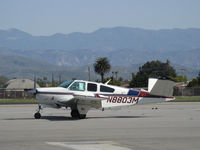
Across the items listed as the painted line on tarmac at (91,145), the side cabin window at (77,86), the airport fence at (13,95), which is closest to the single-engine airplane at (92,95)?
the side cabin window at (77,86)

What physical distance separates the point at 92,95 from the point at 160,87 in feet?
13.6

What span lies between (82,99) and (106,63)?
76497mm

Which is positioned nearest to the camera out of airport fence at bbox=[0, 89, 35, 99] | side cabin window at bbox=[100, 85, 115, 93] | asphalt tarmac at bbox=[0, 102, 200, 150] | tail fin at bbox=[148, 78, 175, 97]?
asphalt tarmac at bbox=[0, 102, 200, 150]

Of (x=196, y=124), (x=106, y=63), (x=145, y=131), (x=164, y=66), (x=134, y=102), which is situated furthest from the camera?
(x=164, y=66)

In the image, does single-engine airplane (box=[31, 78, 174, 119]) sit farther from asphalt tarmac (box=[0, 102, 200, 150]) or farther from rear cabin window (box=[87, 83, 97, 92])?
asphalt tarmac (box=[0, 102, 200, 150])

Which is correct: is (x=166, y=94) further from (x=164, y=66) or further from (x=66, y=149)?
(x=164, y=66)

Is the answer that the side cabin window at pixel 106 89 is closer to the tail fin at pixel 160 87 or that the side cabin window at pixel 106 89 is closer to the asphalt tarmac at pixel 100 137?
the tail fin at pixel 160 87

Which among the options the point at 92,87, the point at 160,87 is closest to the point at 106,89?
the point at 92,87

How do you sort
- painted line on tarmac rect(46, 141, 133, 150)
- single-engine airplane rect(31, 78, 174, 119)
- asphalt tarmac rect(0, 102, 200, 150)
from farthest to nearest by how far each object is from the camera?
single-engine airplane rect(31, 78, 174, 119), asphalt tarmac rect(0, 102, 200, 150), painted line on tarmac rect(46, 141, 133, 150)

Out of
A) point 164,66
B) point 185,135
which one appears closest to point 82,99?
point 185,135

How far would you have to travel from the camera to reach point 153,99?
80.9 ft

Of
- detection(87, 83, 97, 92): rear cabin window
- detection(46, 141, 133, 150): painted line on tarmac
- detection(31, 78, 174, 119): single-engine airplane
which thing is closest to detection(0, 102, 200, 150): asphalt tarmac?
detection(46, 141, 133, 150): painted line on tarmac

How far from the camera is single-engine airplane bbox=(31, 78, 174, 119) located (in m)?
22.8

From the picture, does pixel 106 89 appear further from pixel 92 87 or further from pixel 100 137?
pixel 100 137
